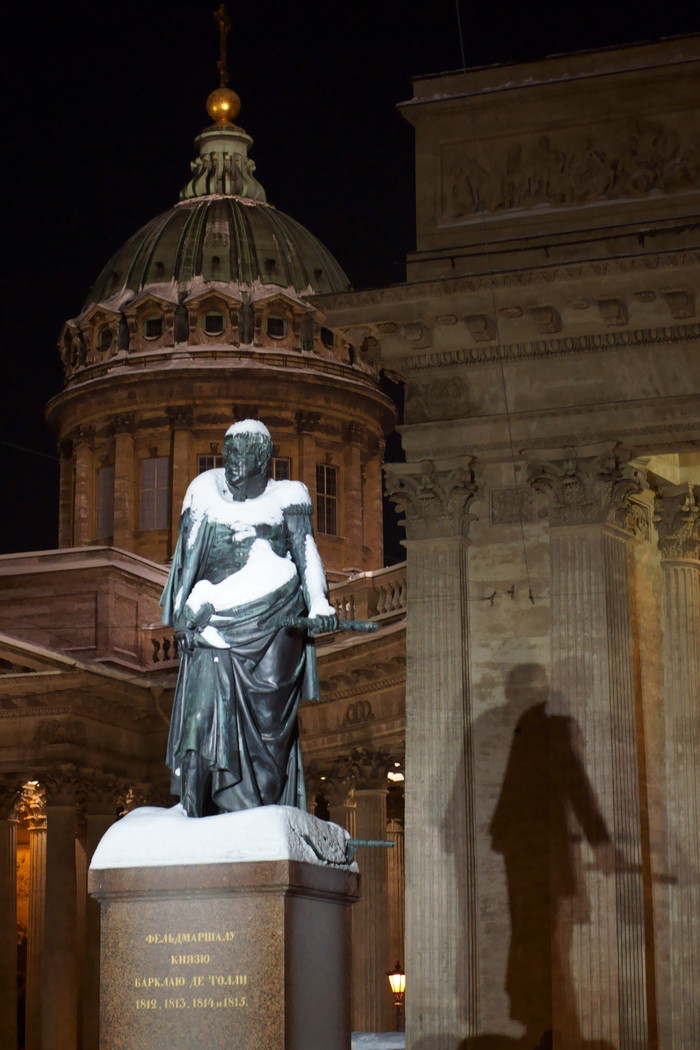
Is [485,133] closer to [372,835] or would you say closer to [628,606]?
[628,606]

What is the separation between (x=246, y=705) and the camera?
16234 millimetres

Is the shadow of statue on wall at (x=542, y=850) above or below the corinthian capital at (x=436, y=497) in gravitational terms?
below

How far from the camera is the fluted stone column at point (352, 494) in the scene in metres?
68.9

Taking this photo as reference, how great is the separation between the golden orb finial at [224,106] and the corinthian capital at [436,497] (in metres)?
53.4

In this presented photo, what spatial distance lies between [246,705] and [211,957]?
1999 millimetres

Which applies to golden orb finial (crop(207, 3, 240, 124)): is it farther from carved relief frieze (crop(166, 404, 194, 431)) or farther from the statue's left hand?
the statue's left hand

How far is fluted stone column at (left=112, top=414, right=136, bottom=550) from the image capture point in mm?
68250

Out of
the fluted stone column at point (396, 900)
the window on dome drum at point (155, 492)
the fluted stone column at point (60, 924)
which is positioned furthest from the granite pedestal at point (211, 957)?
the window on dome drum at point (155, 492)

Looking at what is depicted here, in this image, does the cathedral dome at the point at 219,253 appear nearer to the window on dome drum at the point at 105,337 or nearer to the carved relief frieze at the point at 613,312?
the window on dome drum at the point at 105,337

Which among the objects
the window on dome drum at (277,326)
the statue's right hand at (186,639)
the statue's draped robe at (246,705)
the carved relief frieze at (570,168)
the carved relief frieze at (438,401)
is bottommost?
the statue's draped robe at (246,705)

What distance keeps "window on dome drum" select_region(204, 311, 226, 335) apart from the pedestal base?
5611cm

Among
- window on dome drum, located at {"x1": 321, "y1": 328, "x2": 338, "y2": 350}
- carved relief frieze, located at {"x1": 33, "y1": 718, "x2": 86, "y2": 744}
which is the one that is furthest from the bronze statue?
window on dome drum, located at {"x1": 321, "y1": 328, "x2": 338, "y2": 350}

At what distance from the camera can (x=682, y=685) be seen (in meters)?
28.4

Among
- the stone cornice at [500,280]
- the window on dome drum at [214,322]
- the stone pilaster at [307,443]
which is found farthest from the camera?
the window on dome drum at [214,322]
